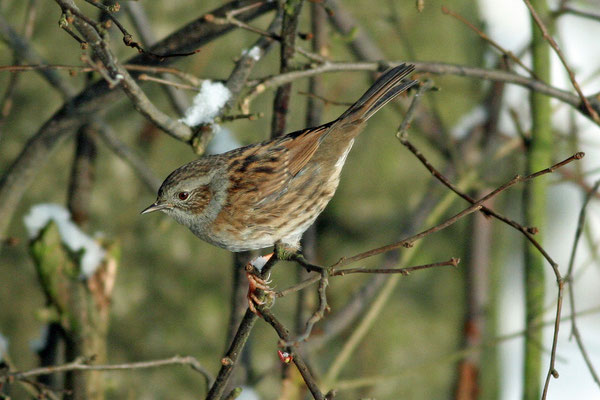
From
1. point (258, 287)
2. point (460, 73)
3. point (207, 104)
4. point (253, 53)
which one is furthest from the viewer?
point (460, 73)

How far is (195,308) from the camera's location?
4.72 meters

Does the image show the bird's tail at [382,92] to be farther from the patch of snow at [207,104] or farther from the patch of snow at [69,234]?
the patch of snow at [69,234]

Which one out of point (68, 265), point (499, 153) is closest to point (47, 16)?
point (68, 265)

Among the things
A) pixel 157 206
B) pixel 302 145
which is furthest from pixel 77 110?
pixel 302 145

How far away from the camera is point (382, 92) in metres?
3.12

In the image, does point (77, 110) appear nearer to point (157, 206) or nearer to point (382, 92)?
point (157, 206)

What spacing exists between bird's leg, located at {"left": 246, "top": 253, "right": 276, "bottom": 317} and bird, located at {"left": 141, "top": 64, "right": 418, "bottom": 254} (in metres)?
0.28

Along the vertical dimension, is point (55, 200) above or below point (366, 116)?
above

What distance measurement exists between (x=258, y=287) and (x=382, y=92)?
116cm

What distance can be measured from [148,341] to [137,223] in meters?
0.82

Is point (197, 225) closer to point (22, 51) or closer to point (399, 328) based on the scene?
point (22, 51)

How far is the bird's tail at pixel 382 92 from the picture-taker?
2941 mm

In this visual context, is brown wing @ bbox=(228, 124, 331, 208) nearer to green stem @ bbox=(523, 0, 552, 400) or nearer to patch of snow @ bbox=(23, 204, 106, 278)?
patch of snow @ bbox=(23, 204, 106, 278)

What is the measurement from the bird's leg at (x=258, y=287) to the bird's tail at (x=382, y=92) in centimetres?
88
